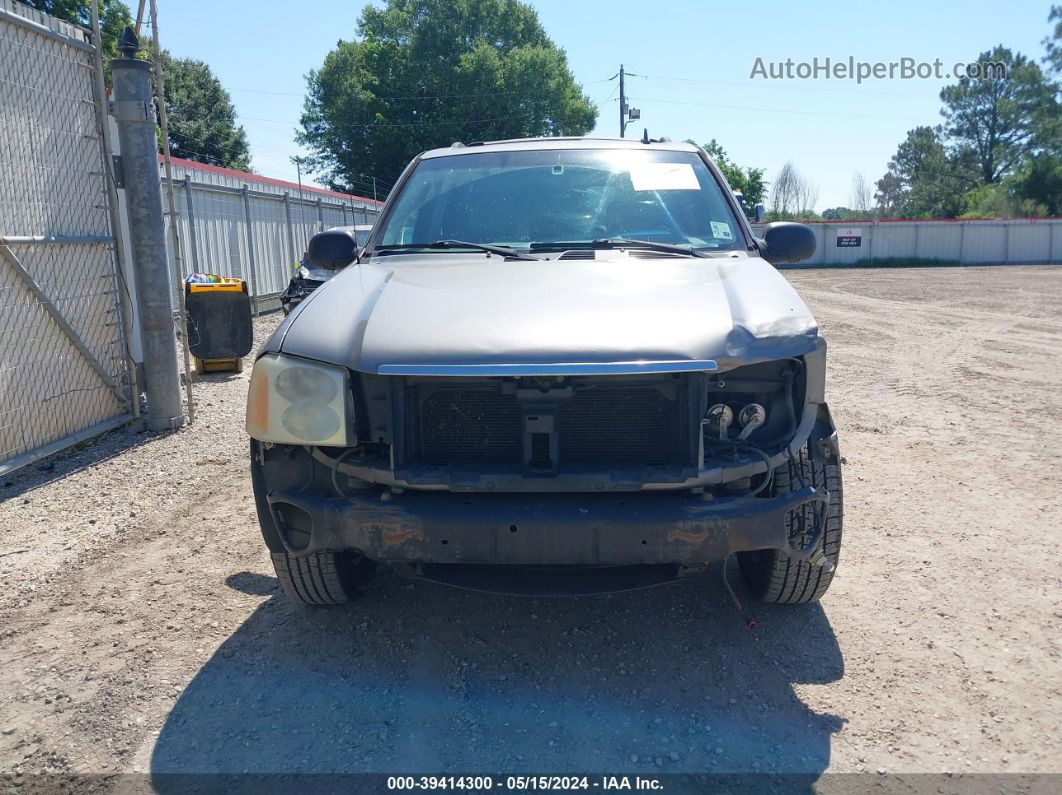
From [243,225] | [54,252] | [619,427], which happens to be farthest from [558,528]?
[243,225]

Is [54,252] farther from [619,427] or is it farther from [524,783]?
[524,783]

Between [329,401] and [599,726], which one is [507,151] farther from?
[599,726]

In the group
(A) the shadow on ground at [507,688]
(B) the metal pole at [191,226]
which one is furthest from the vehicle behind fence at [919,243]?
(A) the shadow on ground at [507,688]

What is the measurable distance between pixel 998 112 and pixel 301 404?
248ft

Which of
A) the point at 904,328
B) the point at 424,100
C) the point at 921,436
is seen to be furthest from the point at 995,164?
the point at 921,436

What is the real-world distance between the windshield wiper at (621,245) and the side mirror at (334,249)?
97 cm

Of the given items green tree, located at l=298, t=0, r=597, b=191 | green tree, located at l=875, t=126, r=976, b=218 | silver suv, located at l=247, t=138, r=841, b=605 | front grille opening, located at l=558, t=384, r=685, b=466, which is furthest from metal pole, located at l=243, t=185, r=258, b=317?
green tree, located at l=875, t=126, r=976, b=218

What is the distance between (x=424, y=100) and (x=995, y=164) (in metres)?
47.2

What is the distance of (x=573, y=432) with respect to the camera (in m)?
2.87

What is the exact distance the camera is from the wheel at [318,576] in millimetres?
3217

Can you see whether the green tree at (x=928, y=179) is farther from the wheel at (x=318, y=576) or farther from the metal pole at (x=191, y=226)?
the wheel at (x=318, y=576)

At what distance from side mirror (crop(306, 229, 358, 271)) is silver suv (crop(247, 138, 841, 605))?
966 millimetres

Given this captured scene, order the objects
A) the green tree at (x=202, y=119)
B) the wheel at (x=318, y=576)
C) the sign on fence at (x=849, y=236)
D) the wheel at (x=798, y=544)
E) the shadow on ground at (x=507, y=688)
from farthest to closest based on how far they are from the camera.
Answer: the green tree at (x=202, y=119), the sign on fence at (x=849, y=236), the wheel at (x=318, y=576), the wheel at (x=798, y=544), the shadow on ground at (x=507, y=688)

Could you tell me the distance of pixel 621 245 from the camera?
3.78 meters
